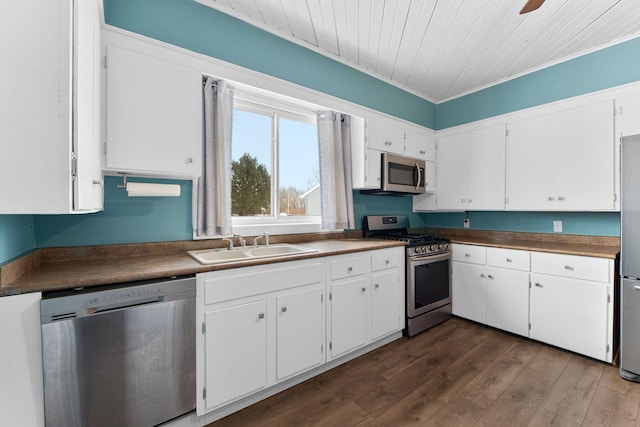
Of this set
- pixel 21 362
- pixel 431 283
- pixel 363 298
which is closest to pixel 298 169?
pixel 363 298

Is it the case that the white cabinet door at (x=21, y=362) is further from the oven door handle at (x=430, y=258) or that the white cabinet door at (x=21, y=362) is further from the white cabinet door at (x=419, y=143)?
the white cabinet door at (x=419, y=143)

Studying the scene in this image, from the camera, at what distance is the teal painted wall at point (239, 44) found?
1.92 m

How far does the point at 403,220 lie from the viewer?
12.1 feet

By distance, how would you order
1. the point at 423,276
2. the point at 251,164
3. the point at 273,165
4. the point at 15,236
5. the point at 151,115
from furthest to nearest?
the point at 423,276 < the point at 273,165 < the point at 251,164 < the point at 151,115 < the point at 15,236

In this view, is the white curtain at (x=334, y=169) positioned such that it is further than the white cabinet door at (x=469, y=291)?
No

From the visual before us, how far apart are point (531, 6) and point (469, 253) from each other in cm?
228

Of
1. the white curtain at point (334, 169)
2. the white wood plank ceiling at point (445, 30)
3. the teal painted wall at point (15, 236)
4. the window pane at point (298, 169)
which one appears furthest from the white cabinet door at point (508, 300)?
the teal painted wall at point (15, 236)

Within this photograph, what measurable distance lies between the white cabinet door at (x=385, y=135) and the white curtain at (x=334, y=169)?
0.26 metres

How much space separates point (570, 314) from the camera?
→ 2465mm

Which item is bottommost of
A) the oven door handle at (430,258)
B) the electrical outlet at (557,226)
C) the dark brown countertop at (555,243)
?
the oven door handle at (430,258)

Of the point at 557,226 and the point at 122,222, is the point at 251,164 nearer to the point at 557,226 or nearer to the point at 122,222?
the point at 122,222

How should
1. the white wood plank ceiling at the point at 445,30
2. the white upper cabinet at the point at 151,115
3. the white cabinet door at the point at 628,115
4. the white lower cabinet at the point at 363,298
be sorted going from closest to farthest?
the white upper cabinet at the point at 151,115
the white wood plank ceiling at the point at 445,30
the white lower cabinet at the point at 363,298
the white cabinet door at the point at 628,115

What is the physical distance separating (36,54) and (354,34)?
232cm

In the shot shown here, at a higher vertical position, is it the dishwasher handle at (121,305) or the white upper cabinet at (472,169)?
the white upper cabinet at (472,169)
